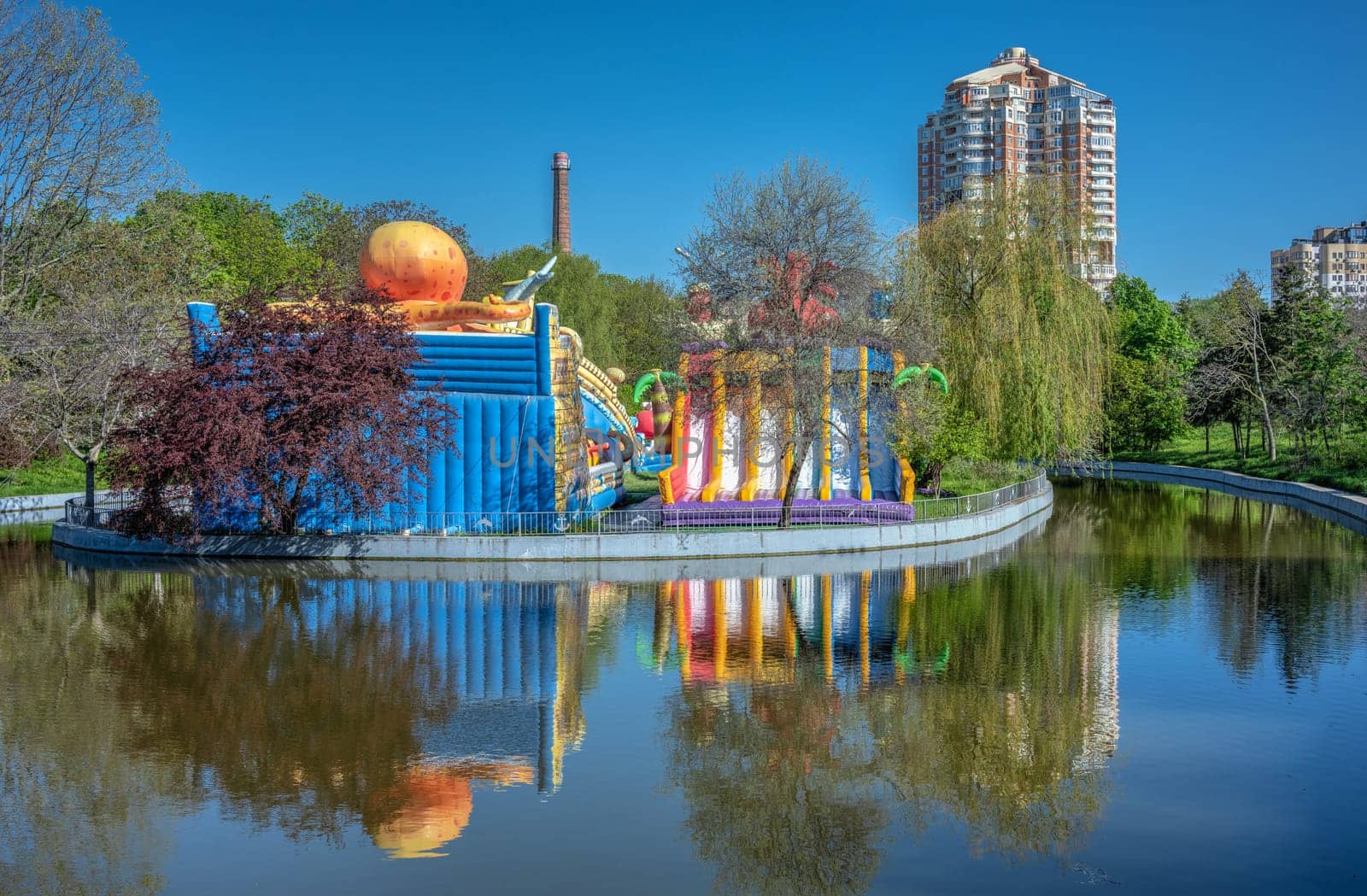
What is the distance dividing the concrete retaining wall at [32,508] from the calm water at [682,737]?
Result: 50.3 feet

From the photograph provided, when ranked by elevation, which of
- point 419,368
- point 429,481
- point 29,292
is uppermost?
point 29,292

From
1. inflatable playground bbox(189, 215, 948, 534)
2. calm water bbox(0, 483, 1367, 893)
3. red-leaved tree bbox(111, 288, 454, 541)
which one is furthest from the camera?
inflatable playground bbox(189, 215, 948, 534)

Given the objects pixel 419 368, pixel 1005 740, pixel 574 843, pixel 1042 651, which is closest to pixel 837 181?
→ pixel 419 368

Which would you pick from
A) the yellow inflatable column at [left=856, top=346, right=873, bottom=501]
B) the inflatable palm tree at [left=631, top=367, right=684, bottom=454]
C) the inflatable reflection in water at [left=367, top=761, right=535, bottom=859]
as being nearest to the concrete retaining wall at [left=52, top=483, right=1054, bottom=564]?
the yellow inflatable column at [left=856, top=346, right=873, bottom=501]

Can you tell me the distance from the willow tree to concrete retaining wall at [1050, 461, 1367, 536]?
489 centimetres

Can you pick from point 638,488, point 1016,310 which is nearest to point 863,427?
point 1016,310

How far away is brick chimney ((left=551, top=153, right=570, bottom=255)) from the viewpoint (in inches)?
2960

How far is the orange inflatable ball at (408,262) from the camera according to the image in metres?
26.7

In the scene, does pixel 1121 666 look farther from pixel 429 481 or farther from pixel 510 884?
pixel 429 481

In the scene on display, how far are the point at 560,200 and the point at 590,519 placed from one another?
53.0 meters

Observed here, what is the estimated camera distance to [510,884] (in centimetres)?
930

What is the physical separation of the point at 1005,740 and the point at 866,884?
415 centimetres

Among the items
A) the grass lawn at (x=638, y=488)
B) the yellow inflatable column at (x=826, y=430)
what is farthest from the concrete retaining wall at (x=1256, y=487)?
the grass lawn at (x=638, y=488)

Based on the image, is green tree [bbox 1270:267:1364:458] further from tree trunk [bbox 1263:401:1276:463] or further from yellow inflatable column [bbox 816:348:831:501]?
yellow inflatable column [bbox 816:348:831:501]
